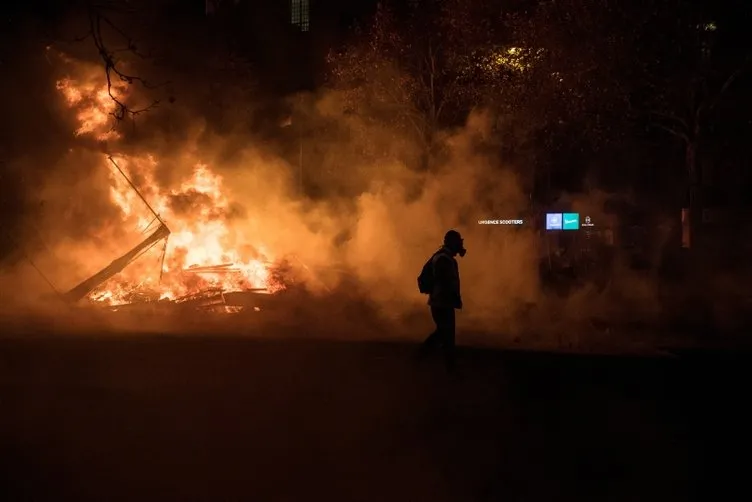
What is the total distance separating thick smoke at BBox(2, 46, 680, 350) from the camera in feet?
55.3

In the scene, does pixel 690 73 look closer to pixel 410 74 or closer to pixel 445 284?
pixel 410 74

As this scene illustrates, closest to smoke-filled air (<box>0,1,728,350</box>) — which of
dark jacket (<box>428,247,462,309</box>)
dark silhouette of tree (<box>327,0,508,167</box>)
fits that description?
dark silhouette of tree (<box>327,0,508,167</box>)

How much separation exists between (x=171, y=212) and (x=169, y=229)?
531mm

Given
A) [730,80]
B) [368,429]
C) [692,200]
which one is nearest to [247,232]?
[692,200]

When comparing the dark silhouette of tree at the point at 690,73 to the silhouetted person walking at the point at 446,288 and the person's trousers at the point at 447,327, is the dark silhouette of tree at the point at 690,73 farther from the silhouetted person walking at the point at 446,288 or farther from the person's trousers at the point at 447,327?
the person's trousers at the point at 447,327

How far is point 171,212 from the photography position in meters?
16.9

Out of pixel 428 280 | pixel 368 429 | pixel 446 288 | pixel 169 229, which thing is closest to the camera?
pixel 368 429

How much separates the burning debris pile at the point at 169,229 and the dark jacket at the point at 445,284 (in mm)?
7628

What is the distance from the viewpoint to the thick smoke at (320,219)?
16.9m

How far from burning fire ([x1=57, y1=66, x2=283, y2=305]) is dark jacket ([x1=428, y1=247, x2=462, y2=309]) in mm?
7973

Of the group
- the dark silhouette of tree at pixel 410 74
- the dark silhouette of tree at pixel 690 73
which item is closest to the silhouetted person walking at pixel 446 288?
the dark silhouette of tree at pixel 690 73

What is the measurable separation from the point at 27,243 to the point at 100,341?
26.9 ft

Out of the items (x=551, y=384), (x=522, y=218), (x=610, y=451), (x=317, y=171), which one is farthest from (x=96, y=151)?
(x=610, y=451)

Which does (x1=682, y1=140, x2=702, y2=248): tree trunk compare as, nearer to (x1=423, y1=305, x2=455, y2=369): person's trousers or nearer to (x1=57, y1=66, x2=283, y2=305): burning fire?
(x1=57, y1=66, x2=283, y2=305): burning fire
